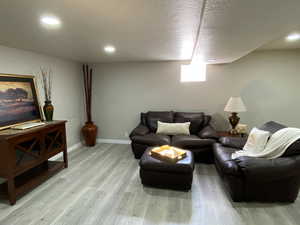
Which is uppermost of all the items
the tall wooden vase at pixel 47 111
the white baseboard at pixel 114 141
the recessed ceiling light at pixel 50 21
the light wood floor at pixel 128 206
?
the recessed ceiling light at pixel 50 21

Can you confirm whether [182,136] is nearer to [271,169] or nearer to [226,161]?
[226,161]

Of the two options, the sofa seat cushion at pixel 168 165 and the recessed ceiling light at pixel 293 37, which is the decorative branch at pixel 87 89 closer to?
the sofa seat cushion at pixel 168 165

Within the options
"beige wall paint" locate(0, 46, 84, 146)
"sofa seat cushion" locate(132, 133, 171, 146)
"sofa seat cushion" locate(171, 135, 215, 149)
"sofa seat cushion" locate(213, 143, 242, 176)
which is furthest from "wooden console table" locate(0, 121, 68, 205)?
"sofa seat cushion" locate(213, 143, 242, 176)

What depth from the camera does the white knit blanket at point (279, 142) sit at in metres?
2.26

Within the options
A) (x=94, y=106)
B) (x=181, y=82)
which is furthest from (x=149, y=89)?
(x=94, y=106)

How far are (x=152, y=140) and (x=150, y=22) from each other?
7.47ft

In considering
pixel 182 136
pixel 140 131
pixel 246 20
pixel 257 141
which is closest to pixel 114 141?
pixel 140 131

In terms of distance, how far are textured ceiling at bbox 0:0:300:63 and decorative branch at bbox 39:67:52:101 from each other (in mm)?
809

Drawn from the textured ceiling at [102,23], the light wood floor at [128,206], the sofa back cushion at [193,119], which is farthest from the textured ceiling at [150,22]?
the light wood floor at [128,206]

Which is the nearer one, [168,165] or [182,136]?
[168,165]

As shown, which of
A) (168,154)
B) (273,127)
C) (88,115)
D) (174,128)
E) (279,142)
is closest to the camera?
(279,142)

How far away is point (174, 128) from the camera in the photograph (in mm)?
3887

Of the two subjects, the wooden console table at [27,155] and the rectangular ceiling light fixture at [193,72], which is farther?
the rectangular ceiling light fixture at [193,72]

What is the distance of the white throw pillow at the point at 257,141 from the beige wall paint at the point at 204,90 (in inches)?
62.7
